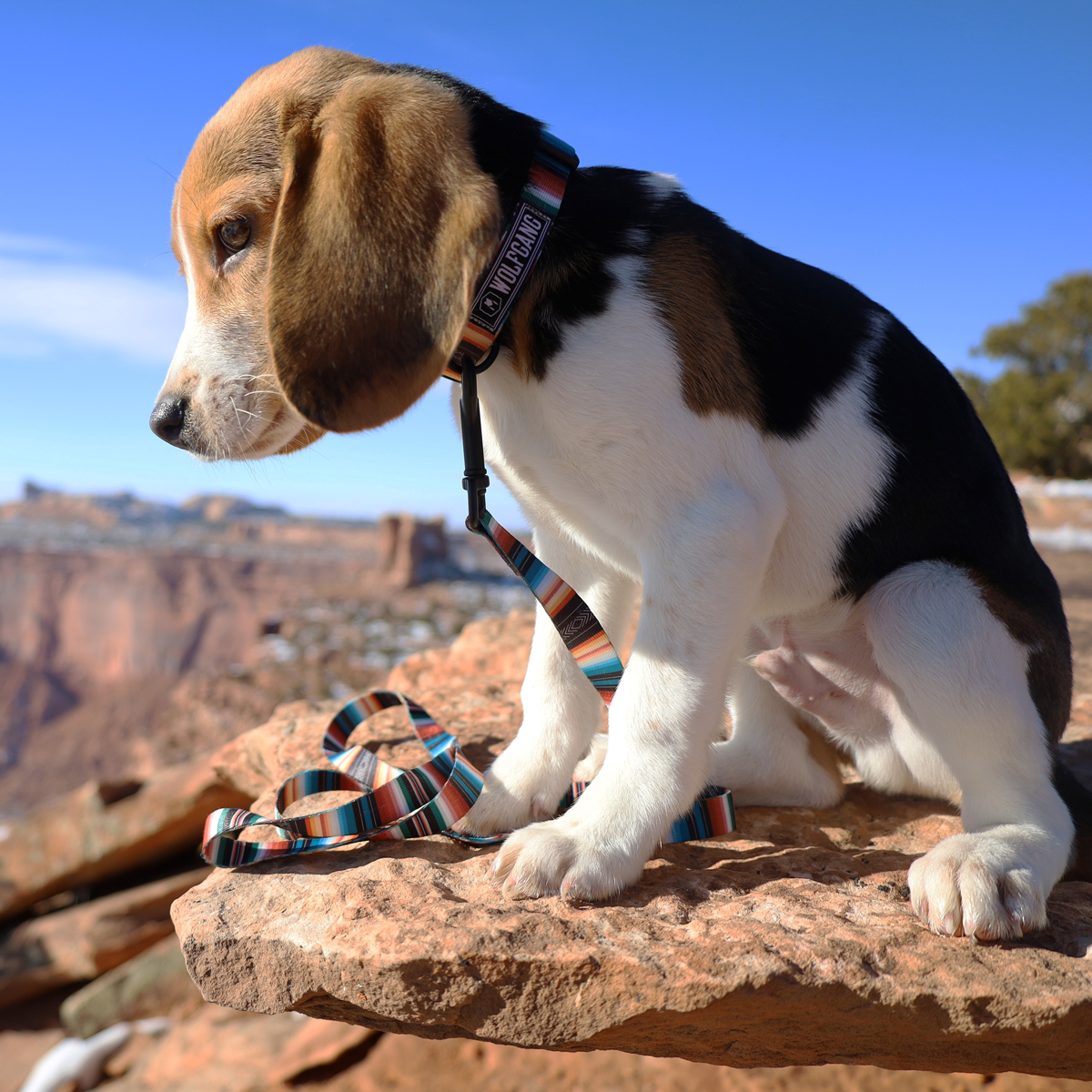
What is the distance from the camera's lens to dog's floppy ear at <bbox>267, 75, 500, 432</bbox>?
1799 millimetres

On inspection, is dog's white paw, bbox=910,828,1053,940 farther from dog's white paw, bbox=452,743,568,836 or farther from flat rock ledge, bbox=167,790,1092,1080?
dog's white paw, bbox=452,743,568,836

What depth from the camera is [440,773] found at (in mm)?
2398

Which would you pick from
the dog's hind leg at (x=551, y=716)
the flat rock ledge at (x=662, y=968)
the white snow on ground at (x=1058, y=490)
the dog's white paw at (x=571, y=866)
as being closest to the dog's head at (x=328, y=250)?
the dog's hind leg at (x=551, y=716)

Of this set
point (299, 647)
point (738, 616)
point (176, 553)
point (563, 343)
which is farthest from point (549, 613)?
point (176, 553)

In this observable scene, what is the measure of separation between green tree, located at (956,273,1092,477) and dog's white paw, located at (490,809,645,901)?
82.9 ft

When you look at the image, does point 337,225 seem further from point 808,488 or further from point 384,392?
point 808,488

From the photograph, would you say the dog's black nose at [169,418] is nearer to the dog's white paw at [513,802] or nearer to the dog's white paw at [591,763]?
the dog's white paw at [513,802]

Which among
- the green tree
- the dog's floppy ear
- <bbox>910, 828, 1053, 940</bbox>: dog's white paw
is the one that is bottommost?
<bbox>910, 828, 1053, 940</bbox>: dog's white paw

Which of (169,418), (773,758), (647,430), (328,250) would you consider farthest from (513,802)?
(328,250)

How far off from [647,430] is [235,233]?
1203 mm

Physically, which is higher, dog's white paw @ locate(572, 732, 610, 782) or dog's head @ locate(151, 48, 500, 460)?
dog's head @ locate(151, 48, 500, 460)

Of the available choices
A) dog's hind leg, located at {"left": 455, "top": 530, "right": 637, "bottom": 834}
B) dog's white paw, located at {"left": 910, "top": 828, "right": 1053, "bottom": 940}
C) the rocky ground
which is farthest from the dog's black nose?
dog's white paw, located at {"left": 910, "top": 828, "right": 1053, "bottom": 940}

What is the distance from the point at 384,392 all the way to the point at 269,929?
138 cm

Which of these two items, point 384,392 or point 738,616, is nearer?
point 384,392
